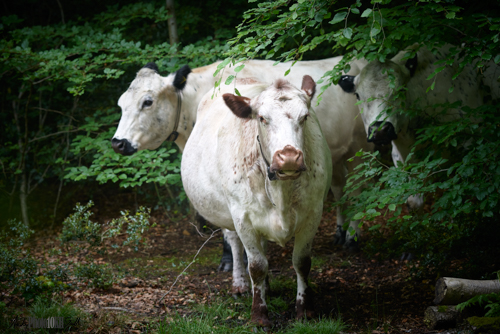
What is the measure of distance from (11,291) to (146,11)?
4285 millimetres

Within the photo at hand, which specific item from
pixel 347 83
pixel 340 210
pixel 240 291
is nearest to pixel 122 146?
pixel 240 291

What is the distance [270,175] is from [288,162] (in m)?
0.37

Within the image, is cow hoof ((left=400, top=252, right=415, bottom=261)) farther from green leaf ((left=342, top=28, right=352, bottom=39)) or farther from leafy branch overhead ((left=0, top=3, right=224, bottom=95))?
leafy branch overhead ((left=0, top=3, right=224, bottom=95))

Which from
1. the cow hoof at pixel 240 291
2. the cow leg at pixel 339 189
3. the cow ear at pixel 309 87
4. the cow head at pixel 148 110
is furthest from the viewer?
the cow leg at pixel 339 189

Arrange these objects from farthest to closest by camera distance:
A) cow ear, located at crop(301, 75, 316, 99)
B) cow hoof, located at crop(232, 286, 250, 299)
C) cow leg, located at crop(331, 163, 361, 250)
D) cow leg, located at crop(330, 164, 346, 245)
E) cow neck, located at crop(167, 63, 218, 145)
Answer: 1. cow leg, located at crop(330, 164, 346, 245)
2. cow leg, located at crop(331, 163, 361, 250)
3. cow neck, located at crop(167, 63, 218, 145)
4. cow hoof, located at crop(232, 286, 250, 299)
5. cow ear, located at crop(301, 75, 316, 99)

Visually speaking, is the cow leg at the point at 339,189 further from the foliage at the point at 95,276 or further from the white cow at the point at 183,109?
the foliage at the point at 95,276

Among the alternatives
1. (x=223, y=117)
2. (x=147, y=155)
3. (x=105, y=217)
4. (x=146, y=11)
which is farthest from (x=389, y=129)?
(x=105, y=217)

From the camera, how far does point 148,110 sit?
562cm

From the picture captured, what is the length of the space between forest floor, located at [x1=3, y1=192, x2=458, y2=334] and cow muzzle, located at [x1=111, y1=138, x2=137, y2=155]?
4.74 ft

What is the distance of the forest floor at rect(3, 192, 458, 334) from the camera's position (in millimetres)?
A: 3867

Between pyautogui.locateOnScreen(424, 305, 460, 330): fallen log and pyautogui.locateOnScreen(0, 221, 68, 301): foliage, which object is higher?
pyautogui.locateOnScreen(0, 221, 68, 301): foliage

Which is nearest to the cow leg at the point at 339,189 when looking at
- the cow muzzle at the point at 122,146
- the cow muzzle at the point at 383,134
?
the cow muzzle at the point at 383,134

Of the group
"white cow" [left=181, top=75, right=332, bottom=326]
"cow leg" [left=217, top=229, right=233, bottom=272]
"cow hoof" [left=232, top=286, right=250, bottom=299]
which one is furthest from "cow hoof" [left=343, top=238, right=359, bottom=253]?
"white cow" [left=181, top=75, right=332, bottom=326]

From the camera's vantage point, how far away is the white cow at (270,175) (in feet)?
10.4
